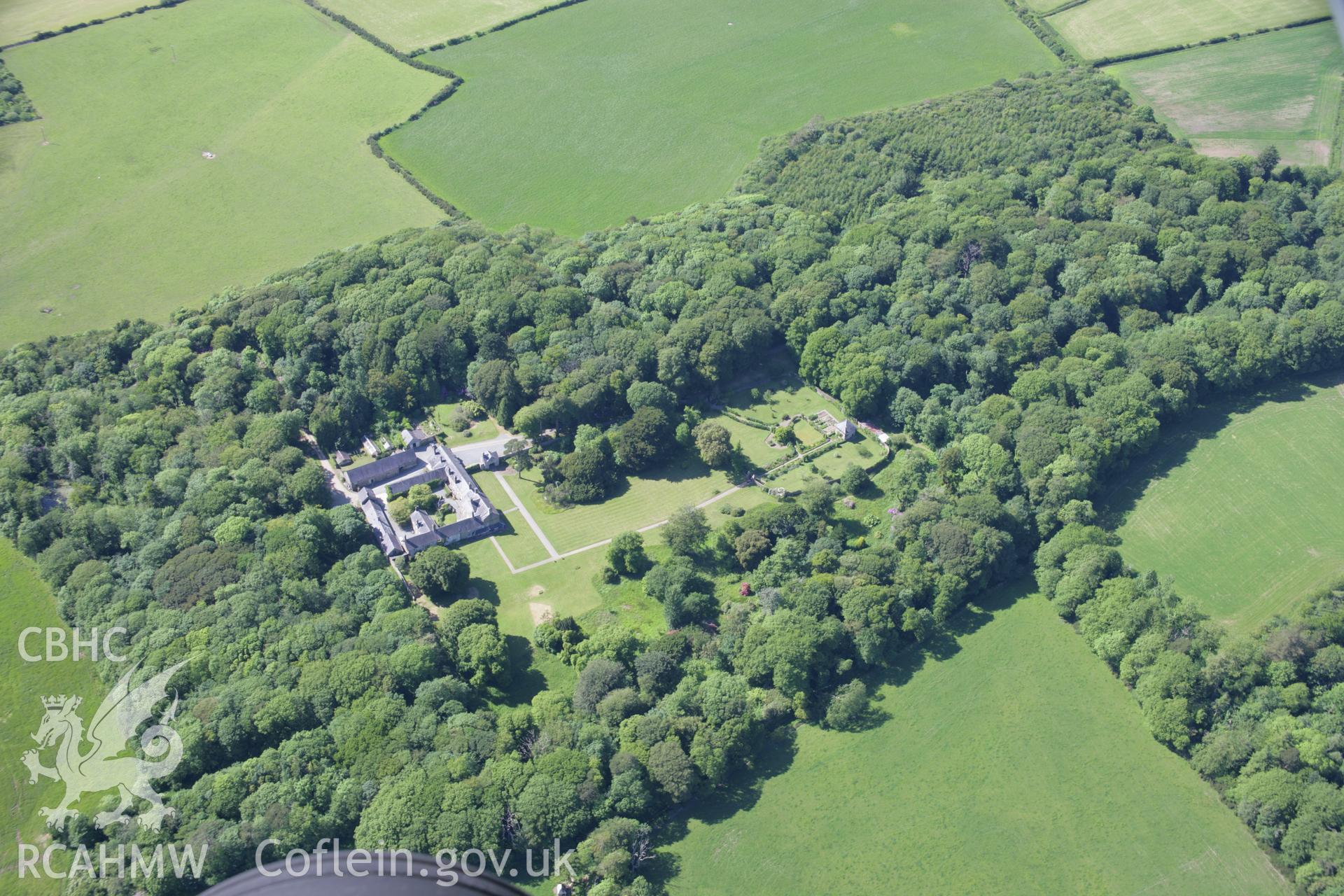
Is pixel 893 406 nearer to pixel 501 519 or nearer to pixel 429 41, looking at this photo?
pixel 501 519

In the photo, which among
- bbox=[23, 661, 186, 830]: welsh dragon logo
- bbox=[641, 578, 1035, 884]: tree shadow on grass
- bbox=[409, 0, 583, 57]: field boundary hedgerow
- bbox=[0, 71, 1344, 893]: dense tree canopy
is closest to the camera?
bbox=[641, 578, 1035, 884]: tree shadow on grass

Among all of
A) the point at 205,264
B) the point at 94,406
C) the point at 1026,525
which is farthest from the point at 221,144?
the point at 1026,525

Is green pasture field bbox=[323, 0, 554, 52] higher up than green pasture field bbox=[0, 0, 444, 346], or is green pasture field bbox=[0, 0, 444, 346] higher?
green pasture field bbox=[323, 0, 554, 52]

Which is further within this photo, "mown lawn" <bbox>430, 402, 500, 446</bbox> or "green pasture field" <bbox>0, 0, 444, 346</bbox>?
"green pasture field" <bbox>0, 0, 444, 346</bbox>

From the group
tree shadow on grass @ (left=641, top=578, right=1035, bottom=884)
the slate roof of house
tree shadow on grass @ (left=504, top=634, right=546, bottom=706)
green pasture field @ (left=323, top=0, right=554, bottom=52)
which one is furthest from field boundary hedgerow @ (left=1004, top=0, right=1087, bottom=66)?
tree shadow on grass @ (left=504, top=634, right=546, bottom=706)

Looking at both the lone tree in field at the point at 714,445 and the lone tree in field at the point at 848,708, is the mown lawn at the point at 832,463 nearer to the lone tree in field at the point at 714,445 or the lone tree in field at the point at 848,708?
the lone tree in field at the point at 714,445

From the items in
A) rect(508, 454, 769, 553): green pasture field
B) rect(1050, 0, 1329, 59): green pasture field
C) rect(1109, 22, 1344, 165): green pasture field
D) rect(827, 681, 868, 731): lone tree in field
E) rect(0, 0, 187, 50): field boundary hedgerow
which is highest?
rect(0, 0, 187, 50): field boundary hedgerow

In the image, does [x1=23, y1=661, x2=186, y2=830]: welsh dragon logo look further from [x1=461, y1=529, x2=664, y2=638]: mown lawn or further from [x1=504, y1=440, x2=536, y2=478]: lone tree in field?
[x1=504, y1=440, x2=536, y2=478]: lone tree in field
